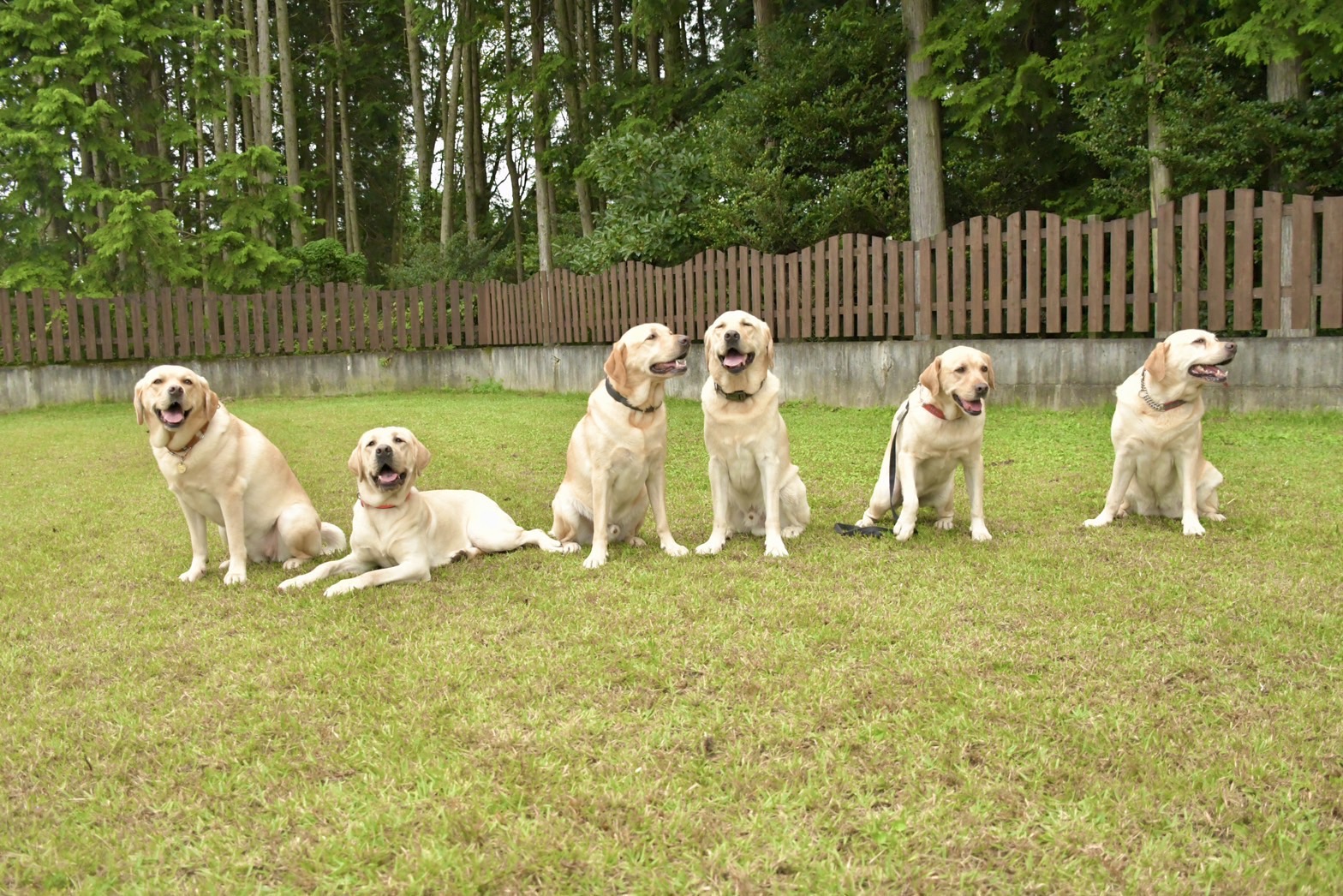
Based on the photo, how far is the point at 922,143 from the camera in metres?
14.2

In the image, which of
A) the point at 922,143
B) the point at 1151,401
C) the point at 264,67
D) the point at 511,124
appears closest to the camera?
the point at 1151,401

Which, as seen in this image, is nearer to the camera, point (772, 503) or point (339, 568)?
point (339, 568)

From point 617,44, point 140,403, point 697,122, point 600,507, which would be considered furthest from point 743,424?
point 617,44

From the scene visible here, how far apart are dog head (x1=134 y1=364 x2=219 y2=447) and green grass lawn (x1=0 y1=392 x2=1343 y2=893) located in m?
0.74

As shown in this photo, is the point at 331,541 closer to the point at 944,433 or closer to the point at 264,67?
the point at 944,433

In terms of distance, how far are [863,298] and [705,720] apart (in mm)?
10158

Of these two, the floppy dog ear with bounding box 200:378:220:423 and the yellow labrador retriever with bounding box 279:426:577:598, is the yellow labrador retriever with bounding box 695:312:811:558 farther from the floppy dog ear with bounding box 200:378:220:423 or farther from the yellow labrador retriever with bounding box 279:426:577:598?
the floppy dog ear with bounding box 200:378:220:423

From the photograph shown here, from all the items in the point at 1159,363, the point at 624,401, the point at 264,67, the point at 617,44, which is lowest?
the point at 624,401

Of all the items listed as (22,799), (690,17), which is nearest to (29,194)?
(690,17)

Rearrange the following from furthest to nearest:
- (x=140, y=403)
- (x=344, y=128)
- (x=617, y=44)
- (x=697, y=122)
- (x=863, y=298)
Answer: (x=344, y=128)
(x=617, y=44)
(x=697, y=122)
(x=863, y=298)
(x=140, y=403)

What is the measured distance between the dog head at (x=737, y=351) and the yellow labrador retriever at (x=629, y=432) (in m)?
0.17

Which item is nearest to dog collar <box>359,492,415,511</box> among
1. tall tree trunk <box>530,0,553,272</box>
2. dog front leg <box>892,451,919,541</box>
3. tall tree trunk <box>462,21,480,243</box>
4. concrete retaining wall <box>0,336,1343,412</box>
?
dog front leg <box>892,451,919,541</box>

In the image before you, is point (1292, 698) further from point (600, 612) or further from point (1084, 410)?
point (1084, 410)

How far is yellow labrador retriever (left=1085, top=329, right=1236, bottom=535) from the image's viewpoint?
509cm
